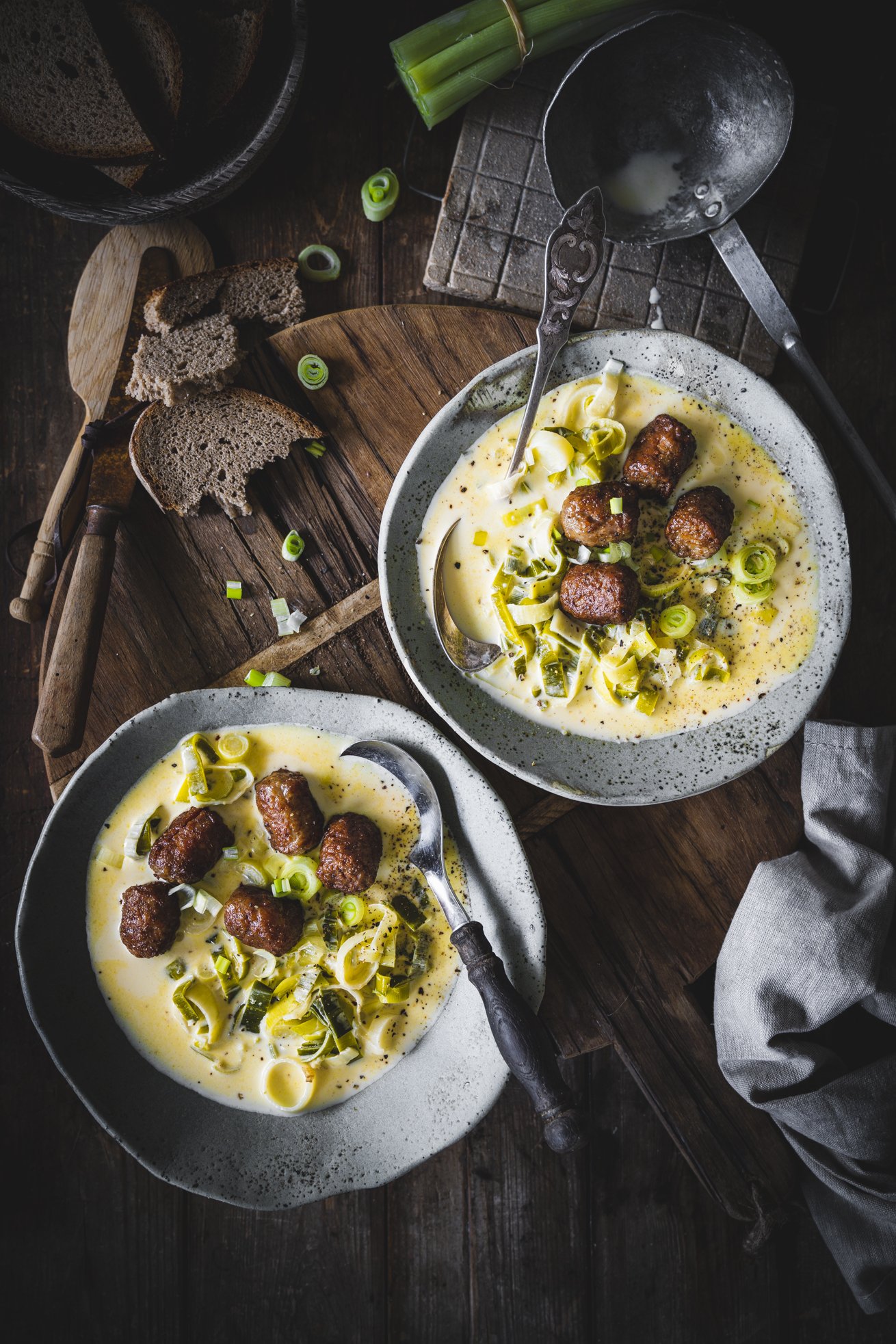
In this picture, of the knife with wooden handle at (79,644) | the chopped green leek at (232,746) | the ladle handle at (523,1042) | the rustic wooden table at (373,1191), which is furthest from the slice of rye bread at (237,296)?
the ladle handle at (523,1042)

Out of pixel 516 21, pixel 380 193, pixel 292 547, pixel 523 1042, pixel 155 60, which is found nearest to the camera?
pixel 523 1042

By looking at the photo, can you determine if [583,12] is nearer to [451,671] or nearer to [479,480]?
[479,480]

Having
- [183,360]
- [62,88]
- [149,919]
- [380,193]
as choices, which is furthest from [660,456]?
[62,88]

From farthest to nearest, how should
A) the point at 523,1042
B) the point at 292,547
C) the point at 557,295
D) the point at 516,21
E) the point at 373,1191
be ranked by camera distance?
the point at 373,1191, the point at 292,547, the point at 516,21, the point at 557,295, the point at 523,1042

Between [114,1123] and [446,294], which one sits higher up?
[446,294]

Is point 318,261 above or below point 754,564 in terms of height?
above

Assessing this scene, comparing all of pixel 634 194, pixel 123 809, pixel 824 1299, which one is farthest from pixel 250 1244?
pixel 634 194

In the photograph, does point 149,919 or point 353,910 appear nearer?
point 149,919

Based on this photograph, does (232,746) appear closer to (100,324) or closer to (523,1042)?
(523,1042)

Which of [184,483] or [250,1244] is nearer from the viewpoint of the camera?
[184,483]
